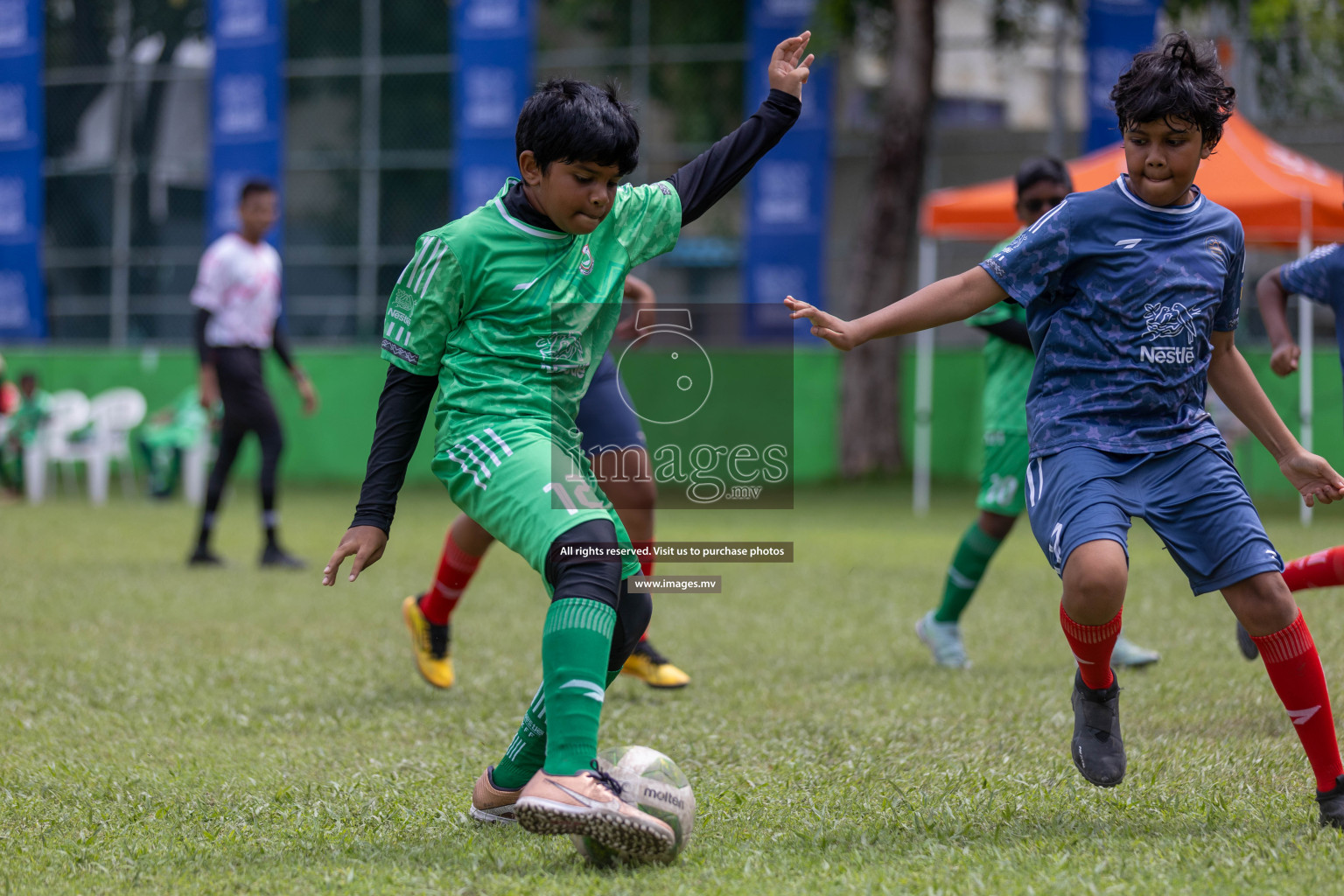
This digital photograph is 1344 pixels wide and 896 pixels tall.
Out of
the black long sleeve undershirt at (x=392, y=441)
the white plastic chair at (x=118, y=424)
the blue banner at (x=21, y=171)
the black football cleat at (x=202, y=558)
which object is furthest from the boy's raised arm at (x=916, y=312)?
the blue banner at (x=21, y=171)

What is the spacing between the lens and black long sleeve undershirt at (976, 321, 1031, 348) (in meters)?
5.17

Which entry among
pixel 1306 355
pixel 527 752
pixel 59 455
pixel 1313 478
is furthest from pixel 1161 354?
pixel 59 455

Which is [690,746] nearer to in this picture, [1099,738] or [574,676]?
[1099,738]

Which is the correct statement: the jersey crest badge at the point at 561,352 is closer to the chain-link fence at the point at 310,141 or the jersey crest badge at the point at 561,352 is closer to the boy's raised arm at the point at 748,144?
the boy's raised arm at the point at 748,144

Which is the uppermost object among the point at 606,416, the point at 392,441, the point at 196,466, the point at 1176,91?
the point at 1176,91

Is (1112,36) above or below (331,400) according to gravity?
above

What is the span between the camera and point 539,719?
124 inches

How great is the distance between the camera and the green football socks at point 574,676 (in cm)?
280

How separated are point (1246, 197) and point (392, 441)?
30.6ft

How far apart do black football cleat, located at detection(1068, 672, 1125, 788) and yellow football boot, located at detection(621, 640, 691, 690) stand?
2026mm

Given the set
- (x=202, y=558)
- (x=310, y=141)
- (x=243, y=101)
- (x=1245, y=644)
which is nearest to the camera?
(x=1245, y=644)

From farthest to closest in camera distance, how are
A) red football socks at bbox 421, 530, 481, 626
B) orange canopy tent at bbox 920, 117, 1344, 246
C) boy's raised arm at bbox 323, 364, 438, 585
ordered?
orange canopy tent at bbox 920, 117, 1344, 246
red football socks at bbox 421, 530, 481, 626
boy's raised arm at bbox 323, 364, 438, 585

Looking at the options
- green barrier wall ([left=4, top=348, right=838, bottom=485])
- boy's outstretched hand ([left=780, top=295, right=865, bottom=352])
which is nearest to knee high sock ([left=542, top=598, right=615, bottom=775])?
boy's outstretched hand ([left=780, top=295, right=865, bottom=352])

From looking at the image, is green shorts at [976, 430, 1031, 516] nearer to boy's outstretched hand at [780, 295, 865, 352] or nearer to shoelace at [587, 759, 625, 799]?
boy's outstretched hand at [780, 295, 865, 352]
